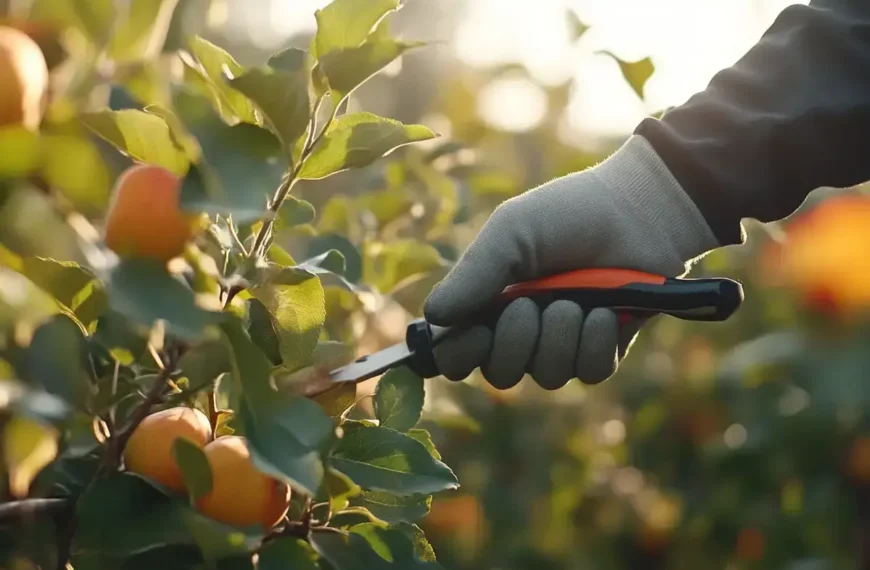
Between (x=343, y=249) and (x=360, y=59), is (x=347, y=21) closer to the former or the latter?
(x=360, y=59)

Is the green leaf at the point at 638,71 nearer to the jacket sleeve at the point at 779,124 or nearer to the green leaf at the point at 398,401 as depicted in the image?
the jacket sleeve at the point at 779,124

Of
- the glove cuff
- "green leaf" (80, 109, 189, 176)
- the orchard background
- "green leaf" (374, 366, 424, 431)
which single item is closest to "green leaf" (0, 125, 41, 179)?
the orchard background

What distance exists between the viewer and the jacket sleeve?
51.4 inches

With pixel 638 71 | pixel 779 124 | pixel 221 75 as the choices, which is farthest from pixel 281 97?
pixel 779 124

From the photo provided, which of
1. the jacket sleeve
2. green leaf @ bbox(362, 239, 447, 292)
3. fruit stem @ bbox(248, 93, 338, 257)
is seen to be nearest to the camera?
fruit stem @ bbox(248, 93, 338, 257)

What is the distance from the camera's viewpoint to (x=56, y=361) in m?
0.56

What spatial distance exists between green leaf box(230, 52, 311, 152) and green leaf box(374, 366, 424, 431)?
0.30 metres

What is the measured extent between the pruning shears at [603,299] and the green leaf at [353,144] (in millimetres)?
246

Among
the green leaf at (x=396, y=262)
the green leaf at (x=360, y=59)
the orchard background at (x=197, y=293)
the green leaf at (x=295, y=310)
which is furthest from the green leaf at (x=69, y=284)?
the green leaf at (x=396, y=262)

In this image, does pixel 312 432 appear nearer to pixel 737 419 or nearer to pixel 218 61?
pixel 218 61

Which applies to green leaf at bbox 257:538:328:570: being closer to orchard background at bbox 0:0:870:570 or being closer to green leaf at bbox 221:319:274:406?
orchard background at bbox 0:0:870:570

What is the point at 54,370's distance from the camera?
0.57 m

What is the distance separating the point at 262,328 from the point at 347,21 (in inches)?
9.2

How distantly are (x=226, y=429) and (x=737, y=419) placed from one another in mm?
1699
